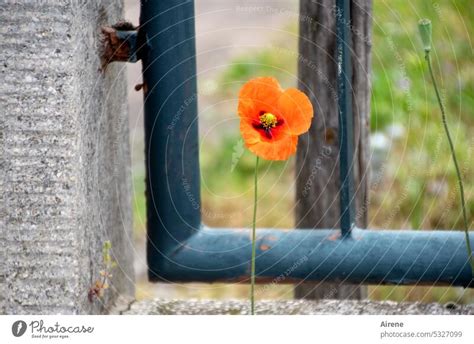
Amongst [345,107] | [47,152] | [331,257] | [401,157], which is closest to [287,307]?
[331,257]

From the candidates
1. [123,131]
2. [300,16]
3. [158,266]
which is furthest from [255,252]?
[300,16]

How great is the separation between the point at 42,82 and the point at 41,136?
6cm

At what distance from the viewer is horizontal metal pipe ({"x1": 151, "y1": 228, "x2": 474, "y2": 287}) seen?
1278 millimetres

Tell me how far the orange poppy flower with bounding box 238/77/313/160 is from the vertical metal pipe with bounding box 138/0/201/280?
100 mm

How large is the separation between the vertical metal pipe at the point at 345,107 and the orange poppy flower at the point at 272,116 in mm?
87

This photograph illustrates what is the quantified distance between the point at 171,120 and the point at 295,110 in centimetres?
17

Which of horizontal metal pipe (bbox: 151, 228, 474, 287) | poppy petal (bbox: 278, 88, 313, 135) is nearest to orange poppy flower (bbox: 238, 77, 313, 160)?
poppy petal (bbox: 278, 88, 313, 135)

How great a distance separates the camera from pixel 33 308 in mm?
1133

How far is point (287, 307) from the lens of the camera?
1371 millimetres

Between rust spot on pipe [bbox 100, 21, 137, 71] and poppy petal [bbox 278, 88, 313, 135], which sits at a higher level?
rust spot on pipe [bbox 100, 21, 137, 71]

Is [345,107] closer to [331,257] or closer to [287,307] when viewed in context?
[331,257]

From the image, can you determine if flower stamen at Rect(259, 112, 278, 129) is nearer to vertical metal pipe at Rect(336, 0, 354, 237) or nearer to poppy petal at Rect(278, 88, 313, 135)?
poppy petal at Rect(278, 88, 313, 135)

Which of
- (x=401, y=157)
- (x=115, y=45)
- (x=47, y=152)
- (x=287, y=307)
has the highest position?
(x=115, y=45)

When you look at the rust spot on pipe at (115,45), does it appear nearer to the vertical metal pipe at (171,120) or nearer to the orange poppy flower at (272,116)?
the vertical metal pipe at (171,120)
